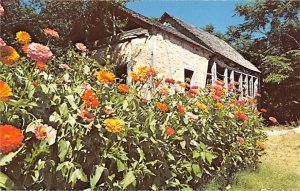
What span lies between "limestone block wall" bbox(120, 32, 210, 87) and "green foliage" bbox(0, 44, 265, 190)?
6922mm

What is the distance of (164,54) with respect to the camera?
11875mm

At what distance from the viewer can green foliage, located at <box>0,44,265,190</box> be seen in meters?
2.29

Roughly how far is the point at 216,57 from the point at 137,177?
13749 mm

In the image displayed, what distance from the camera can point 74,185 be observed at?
104 inches

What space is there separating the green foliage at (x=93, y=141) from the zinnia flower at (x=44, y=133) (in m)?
0.05

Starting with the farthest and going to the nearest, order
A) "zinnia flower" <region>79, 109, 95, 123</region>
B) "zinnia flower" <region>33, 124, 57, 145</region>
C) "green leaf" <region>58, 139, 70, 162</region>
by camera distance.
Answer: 1. "zinnia flower" <region>79, 109, 95, 123</region>
2. "green leaf" <region>58, 139, 70, 162</region>
3. "zinnia flower" <region>33, 124, 57, 145</region>

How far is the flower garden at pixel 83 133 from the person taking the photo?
7.31 feet

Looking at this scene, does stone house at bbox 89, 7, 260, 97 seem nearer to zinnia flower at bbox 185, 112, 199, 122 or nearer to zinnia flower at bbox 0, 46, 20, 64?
zinnia flower at bbox 185, 112, 199, 122

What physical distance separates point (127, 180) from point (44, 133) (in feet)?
2.81

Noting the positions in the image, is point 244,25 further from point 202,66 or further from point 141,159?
point 141,159

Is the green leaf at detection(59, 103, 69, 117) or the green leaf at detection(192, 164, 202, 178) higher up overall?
the green leaf at detection(59, 103, 69, 117)

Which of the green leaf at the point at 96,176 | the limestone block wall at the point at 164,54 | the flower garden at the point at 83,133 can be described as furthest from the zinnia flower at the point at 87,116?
the limestone block wall at the point at 164,54

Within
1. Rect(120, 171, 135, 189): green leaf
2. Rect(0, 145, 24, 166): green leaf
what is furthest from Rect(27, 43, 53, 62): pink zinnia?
Rect(120, 171, 135, 189): green leaf

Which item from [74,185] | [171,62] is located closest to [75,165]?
[74,185]
